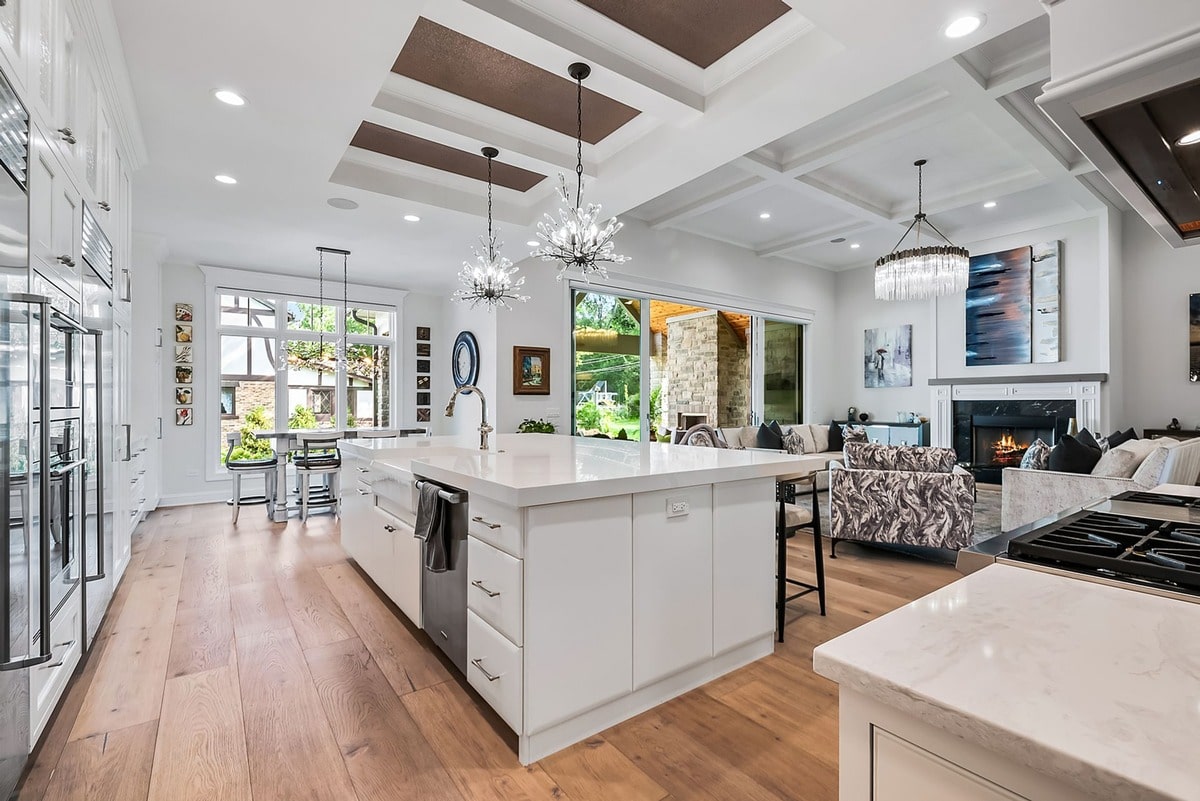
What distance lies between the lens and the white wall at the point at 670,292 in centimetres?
599

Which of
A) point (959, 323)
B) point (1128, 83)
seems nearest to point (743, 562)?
point (1128, 83)

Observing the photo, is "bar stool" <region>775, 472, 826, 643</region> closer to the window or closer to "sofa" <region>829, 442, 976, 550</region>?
"sofa" <region>829, 442, 976, 550</region>

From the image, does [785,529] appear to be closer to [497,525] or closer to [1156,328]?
[497,525]

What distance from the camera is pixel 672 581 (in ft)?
6.81

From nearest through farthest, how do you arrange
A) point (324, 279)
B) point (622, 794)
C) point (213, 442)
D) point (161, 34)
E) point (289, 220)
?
1. point (622, 794)
2. point (161, 34)
3. point (289, 220)
4. point (213, 442)
5. point (324, 279)

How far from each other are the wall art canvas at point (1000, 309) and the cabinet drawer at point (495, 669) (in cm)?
731

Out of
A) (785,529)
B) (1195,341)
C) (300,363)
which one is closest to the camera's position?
(785,529)

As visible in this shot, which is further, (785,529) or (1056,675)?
(785,529)

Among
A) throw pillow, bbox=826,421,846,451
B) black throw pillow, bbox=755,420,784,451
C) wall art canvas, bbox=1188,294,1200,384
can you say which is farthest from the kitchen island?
wall art canvas, bbox=1188,294,1200,384

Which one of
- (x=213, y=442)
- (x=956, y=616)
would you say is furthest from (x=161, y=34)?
(x=213, y=442)

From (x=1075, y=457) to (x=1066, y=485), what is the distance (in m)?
0.25

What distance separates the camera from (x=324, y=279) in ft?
22.3

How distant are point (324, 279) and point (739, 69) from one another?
18.3ft

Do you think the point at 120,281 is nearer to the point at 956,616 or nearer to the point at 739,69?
the point at 739,69
